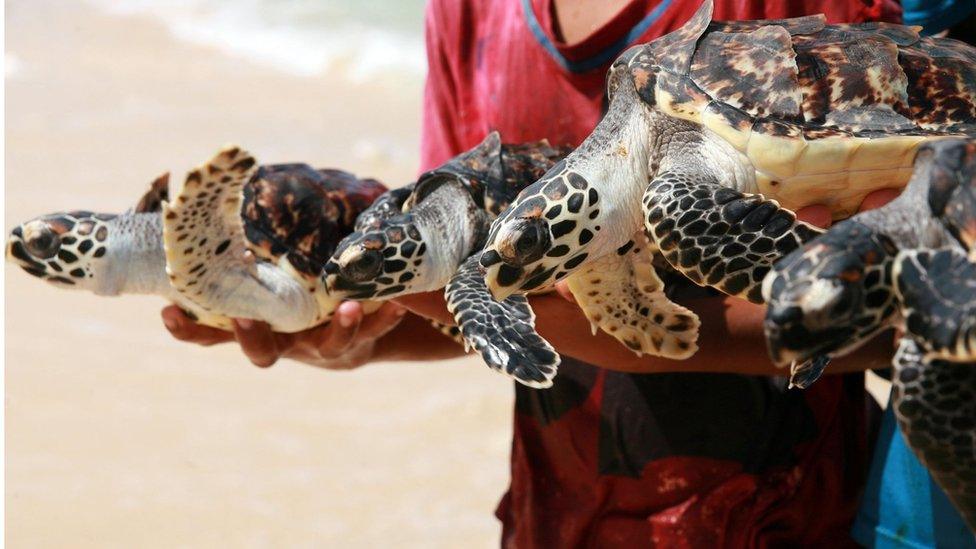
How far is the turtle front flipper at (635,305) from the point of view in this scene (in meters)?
1.67

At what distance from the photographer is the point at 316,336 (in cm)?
228

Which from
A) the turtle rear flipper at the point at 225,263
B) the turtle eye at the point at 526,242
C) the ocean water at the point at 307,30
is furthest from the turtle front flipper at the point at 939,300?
the ocean water at the point at 307,30

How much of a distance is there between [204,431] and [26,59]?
6112mm

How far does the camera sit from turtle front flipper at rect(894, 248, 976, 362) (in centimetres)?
96

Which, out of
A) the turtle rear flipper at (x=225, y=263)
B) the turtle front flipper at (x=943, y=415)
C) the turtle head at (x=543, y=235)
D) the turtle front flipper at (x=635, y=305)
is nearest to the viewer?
the turtle front flipper at (x=943, y=415)

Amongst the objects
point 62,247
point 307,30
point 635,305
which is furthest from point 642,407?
point 307,30

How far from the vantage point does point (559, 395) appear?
6.71ft

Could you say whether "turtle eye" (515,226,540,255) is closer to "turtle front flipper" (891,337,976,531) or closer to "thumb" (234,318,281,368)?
"turtle front flipper" (891,337,976,531)

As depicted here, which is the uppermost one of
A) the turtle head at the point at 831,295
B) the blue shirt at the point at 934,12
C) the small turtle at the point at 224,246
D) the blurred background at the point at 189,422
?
the turtle head at the point at 831,295

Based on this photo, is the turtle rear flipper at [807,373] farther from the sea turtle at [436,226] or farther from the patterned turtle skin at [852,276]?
the sea turtle at [436,226]

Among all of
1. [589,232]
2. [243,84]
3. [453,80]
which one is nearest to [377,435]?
[453,80]

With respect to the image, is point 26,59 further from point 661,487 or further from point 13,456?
point 661,487

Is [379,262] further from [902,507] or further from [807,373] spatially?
[902,507]

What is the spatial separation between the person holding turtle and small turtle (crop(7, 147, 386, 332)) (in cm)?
19
